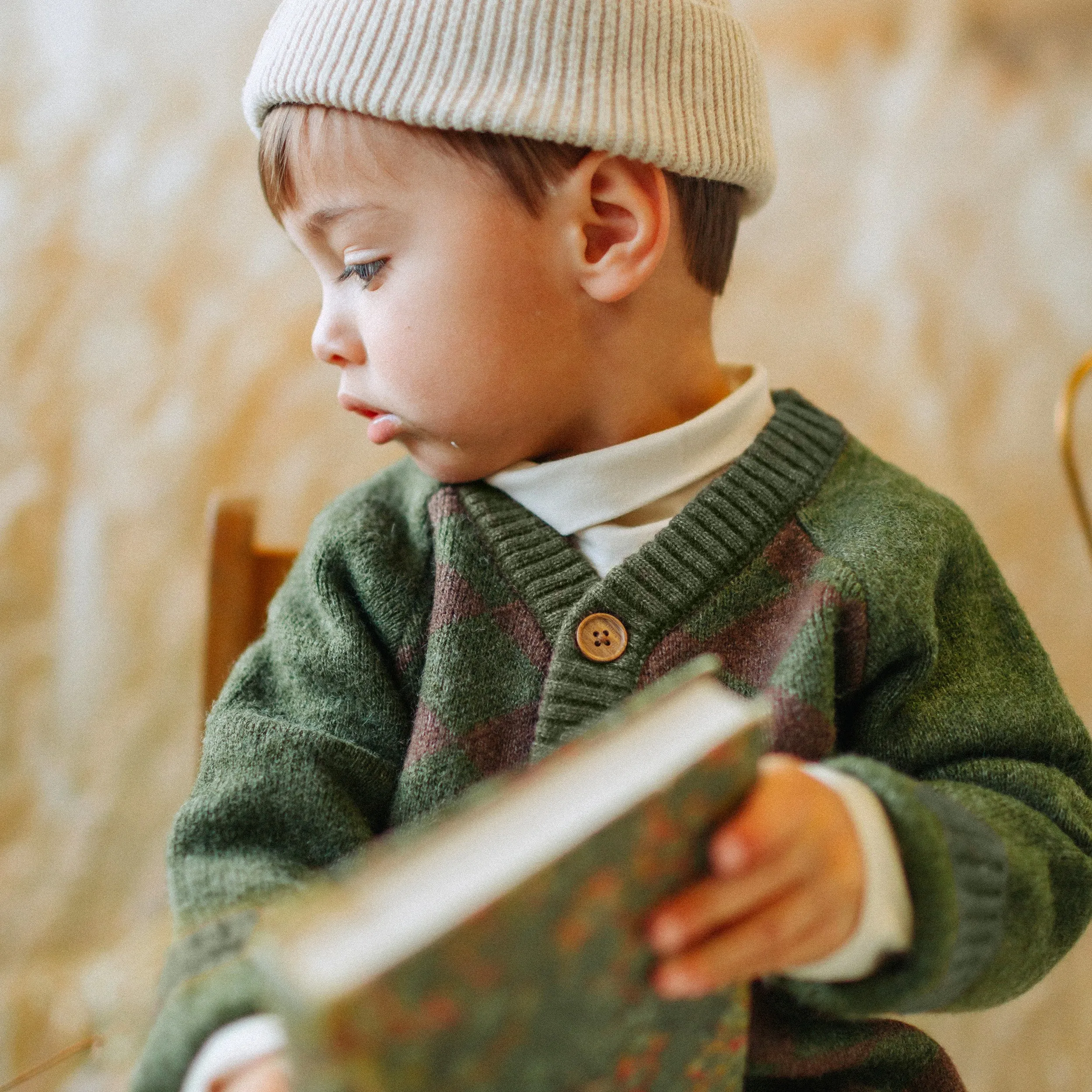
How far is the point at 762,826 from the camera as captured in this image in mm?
379

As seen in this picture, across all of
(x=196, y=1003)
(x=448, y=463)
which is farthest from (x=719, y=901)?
(x=448, y=463)

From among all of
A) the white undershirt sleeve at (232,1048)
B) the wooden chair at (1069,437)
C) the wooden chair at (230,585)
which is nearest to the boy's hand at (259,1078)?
the white undershirt sleeve at (232,1048)

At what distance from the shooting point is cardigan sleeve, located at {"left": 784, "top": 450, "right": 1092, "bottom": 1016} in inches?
18.2

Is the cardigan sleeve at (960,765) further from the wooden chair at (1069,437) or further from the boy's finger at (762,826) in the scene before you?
the wooden chair at (1069,437)

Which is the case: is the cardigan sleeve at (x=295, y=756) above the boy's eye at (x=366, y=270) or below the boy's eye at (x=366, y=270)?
below

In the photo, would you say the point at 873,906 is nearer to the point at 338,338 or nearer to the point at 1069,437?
the point at 338,338

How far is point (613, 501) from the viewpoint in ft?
2.22

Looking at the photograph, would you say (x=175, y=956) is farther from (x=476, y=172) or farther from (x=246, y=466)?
(x=246, y=466)

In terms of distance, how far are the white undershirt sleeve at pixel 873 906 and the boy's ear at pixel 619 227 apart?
0.34m

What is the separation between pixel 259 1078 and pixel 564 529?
35 cm

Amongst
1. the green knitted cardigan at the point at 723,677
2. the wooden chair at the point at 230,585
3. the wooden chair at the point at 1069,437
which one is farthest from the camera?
the wooden chair at the point at 1069,437

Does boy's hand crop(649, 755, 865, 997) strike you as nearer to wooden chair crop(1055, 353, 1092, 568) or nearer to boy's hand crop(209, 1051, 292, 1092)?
boy's hand crop(209, 1051, 292, 1092)

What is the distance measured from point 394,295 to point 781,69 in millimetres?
785

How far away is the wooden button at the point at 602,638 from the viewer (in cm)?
60
